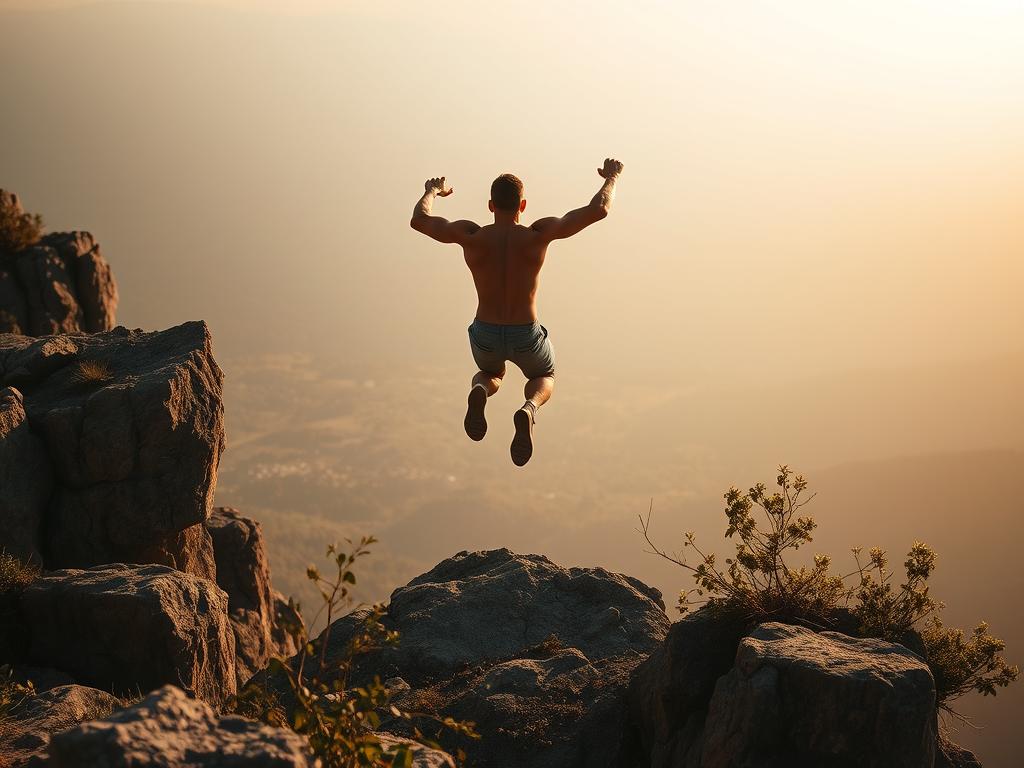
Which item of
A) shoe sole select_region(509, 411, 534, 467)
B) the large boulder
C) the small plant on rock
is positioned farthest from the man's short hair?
the small plant on rock

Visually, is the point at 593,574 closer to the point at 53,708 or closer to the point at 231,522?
the point at 53,708

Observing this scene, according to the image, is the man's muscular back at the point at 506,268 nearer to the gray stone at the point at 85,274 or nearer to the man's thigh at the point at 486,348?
the man's thigh at the point at 486,348

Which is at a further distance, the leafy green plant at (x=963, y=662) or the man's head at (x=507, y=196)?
the man's head at (x=507, y=196)

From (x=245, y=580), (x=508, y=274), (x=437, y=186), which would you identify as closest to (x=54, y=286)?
(x=245, y=580)

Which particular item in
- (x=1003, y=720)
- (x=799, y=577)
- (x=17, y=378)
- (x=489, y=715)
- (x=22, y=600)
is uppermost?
(x=17, y=378)

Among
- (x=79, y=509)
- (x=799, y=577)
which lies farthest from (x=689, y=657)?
(x=79, y=509)

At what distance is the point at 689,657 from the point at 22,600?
995 centimetres

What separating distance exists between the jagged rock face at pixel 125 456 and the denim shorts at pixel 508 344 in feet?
26.1

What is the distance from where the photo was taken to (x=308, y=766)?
5.38m

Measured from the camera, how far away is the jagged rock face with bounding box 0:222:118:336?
91.7 ft

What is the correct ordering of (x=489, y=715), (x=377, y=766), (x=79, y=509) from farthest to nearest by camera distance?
(x=79, y=509)
(x=489, y=715)
(x=377, y=766)

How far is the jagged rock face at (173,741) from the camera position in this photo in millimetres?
4867

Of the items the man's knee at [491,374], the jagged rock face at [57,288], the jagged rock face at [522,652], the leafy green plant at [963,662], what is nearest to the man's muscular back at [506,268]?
the man's knee at [491,374]

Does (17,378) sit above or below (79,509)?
above
